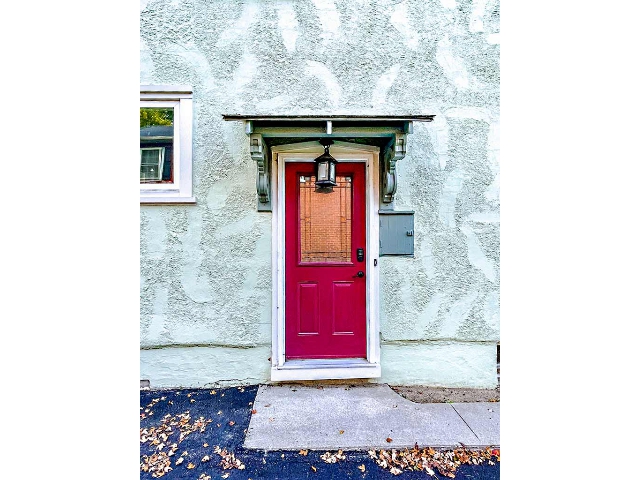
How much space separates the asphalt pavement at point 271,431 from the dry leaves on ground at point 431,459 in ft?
0.11

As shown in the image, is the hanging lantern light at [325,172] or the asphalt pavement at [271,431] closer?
the asphalt pavement at [271,431]

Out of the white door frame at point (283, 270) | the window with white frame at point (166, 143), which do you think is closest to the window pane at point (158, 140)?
the window with white frame at point (166, 143)

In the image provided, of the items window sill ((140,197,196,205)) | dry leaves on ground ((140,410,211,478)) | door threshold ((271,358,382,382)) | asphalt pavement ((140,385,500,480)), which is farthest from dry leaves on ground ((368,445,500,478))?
window sill ((140,197,196,205))

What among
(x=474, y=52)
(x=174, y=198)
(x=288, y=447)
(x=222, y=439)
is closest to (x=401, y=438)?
(x=288, y=447)

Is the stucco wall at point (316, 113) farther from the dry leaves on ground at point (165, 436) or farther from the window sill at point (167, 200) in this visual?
the dry leaves on ground at point (165, 436)

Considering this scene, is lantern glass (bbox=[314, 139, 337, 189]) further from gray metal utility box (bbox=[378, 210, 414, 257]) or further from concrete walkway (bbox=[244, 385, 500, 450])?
concrete walkway (bbox=[244, 385, 500, 450])

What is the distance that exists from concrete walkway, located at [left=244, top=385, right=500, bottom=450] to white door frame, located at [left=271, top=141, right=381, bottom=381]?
20 cm

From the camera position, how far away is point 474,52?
3373 millimetres

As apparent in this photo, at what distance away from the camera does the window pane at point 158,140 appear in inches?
130

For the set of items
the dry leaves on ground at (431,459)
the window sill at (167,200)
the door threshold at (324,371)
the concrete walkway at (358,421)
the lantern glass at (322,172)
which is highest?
the lantern glass at (322,172)

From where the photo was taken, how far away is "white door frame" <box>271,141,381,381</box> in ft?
10.6

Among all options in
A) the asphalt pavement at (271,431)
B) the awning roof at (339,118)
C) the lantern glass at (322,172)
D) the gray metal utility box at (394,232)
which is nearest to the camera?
the asphalt pavement at (271,431)

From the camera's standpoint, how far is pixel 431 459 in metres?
2.30

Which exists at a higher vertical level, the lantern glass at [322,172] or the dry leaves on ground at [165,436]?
the lantern glass at [322,172]
